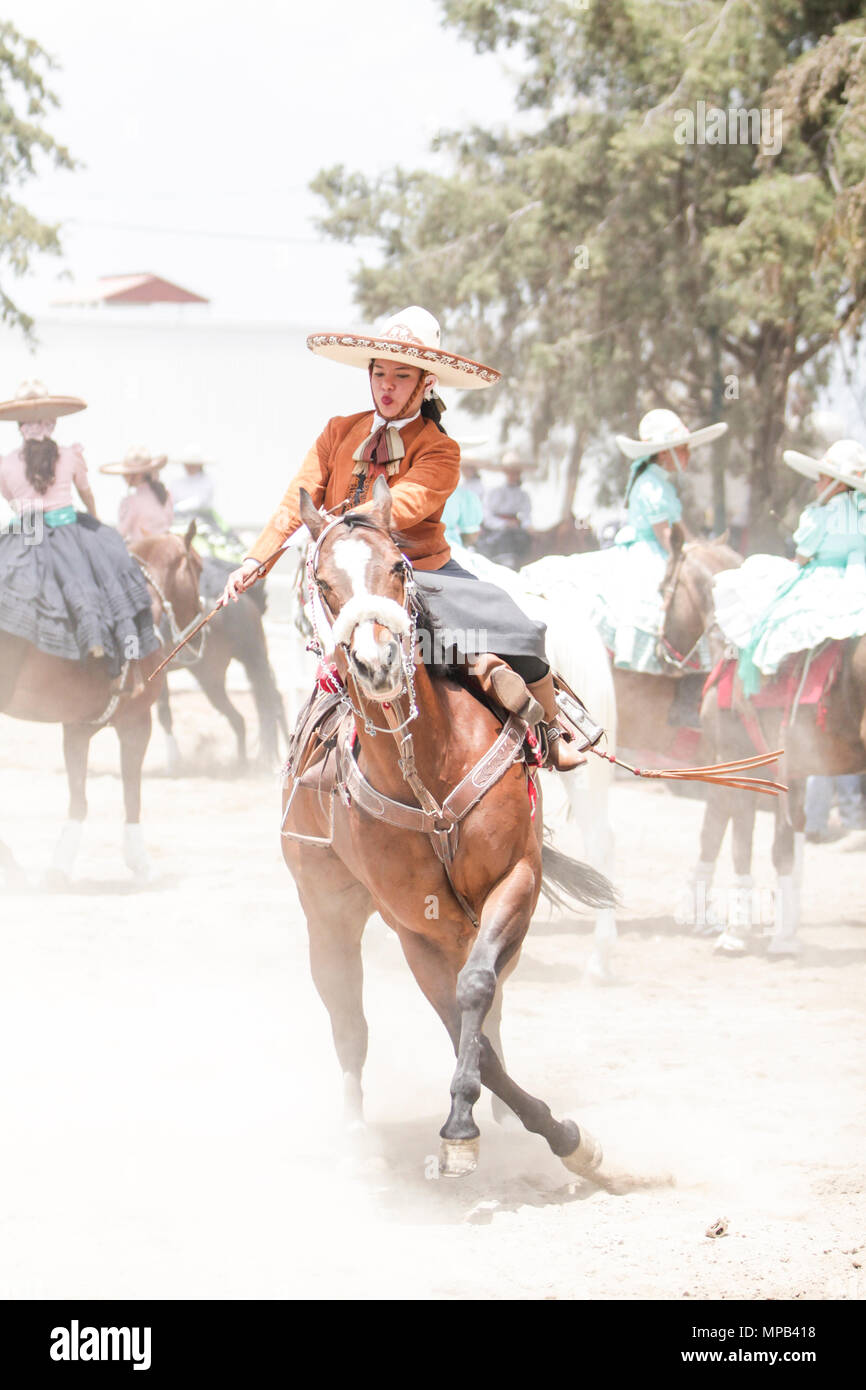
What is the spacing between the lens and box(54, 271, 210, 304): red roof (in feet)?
163

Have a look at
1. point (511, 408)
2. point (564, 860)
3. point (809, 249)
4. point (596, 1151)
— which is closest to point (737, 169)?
point (809, 249)

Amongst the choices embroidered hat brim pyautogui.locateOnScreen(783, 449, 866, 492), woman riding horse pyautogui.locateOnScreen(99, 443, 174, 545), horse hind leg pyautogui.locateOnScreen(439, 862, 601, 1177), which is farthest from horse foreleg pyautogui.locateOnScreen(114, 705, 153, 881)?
horse hind leg pyautogui.locateOnScreen(439, 862, 601, 1177)

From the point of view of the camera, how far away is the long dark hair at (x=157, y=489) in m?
14.4

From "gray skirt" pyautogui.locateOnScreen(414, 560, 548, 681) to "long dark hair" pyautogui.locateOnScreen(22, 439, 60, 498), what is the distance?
4.88 m

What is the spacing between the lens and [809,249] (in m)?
16.0

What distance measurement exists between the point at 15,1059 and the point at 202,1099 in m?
0.93

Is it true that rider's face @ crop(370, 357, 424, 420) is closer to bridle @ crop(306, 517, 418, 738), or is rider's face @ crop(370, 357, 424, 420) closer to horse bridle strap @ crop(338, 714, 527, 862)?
bridle @ crop(306, 517, 418, 738)

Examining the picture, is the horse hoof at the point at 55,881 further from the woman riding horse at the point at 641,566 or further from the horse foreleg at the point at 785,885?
the horse foreleg at the point at 785,885

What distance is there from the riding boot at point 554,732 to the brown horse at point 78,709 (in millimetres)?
4818

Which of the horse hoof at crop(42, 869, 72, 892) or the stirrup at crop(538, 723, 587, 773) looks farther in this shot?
the horse hoof at crop(42, 869, 72, 892)

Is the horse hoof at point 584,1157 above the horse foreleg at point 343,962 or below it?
below

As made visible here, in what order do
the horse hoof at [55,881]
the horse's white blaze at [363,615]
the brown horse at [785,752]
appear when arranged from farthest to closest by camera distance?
the horse hoof at [55,881]
the brown horse at [785,752]
the horse's white blaze at [363,615]

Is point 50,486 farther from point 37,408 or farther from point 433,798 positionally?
point 433,798

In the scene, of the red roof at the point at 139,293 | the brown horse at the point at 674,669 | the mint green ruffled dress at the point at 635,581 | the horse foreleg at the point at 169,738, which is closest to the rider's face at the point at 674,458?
the mint green ruffled dress at the point at 635,581
